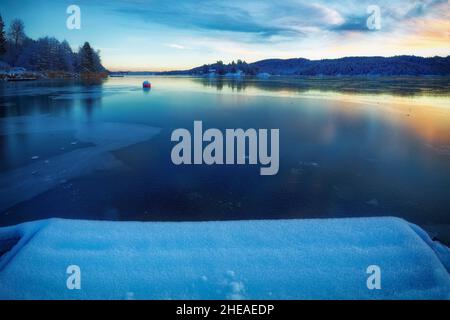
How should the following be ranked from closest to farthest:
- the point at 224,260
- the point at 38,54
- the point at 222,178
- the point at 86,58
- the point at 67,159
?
1. the point at 224,260
2. the point at 222,178
3. the point at 67,159
4. the point at 38,54
5. the point at 86,58

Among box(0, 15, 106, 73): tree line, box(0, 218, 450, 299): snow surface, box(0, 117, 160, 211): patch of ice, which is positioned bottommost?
box(0, 218, 450, 299): snow surface

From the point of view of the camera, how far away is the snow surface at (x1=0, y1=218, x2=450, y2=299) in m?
2.32

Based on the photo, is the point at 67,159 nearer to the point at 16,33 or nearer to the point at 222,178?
the point at 222,178

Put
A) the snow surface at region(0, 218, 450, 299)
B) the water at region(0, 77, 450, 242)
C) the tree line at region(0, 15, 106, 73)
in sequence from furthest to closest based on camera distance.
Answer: the tree line at region(0, 15, 106, 73), the water at region(0, 77, 450, 242), the snow surface at region(0, 218, 450, 299)

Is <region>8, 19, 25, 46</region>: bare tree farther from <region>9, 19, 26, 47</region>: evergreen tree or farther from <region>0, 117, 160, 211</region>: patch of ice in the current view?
<region>0, 117, 160, 211</region>: patch of ice

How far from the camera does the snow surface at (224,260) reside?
2318 mm

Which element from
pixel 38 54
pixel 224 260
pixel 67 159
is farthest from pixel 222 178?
pixel 38 54

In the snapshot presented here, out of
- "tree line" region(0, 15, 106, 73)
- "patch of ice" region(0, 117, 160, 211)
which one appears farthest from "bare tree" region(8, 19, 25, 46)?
"patch of ice" region(0, 117, 160, 211)

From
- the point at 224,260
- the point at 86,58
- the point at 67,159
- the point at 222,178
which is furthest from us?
the point at 86,58

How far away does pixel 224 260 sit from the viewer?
268 centimetres

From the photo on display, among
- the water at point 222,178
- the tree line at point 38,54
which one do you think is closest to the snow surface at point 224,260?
the water at point 222,178

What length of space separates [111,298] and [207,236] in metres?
1.15
